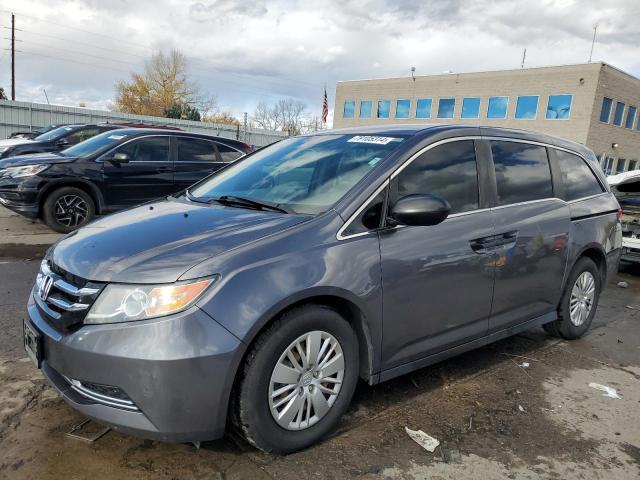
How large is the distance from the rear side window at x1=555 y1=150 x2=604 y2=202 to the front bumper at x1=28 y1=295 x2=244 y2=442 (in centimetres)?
332

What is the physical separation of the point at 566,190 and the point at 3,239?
7493 millimetres

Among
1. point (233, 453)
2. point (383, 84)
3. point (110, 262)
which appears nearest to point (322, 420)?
point (233, 453)

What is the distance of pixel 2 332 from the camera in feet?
13.4

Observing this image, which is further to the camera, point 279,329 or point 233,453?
point 233,453

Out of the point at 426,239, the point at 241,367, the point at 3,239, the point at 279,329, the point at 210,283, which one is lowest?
the point at 3,239

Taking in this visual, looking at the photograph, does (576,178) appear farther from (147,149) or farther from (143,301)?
(147,149)

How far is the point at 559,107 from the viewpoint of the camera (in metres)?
31.5

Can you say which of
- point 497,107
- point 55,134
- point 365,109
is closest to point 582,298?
point 55,134

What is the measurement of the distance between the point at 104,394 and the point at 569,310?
3787mm

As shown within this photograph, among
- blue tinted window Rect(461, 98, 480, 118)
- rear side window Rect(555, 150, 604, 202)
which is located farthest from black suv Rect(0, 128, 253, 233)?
blue tinted window Rect(461, 98, 480, 118)

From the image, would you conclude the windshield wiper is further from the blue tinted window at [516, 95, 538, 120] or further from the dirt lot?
the blue tinted window at [516, 95, 538, 120]

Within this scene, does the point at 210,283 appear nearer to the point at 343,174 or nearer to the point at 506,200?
the point at 343,174

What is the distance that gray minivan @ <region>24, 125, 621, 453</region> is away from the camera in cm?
230

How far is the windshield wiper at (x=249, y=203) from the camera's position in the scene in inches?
121
